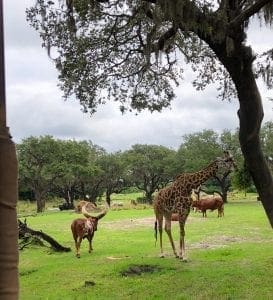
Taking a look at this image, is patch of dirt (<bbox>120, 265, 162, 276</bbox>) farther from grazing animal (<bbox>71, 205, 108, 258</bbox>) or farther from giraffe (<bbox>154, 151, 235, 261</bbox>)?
grazing animal (<bbox>71, 205, 108, 258</bbox>)

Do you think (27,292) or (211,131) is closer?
(27,292)

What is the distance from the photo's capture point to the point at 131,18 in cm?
1002

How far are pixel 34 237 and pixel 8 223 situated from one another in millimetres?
16556

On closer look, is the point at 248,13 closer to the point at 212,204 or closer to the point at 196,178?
the point at 196,178

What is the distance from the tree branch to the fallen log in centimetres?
1050

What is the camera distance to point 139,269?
1193cm

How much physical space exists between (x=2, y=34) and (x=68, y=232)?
918 inches

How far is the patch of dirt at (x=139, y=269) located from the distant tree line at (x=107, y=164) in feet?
125

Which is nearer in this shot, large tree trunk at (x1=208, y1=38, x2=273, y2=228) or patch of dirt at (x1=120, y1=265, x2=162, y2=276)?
large tree trunk at (x1=208, y1=38, x2=273, y2=228)

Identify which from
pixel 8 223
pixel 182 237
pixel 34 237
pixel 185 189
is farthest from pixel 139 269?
pixel 8 223

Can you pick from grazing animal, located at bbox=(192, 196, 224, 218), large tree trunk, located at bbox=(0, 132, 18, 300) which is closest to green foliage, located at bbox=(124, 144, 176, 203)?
grazing animal, located at bbox=(192, 196, 224, 218)

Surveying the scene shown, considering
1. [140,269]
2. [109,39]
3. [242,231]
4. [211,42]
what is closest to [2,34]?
[211,42]

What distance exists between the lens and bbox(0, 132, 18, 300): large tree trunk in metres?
1.60

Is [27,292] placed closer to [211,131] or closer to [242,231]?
[242,231]
